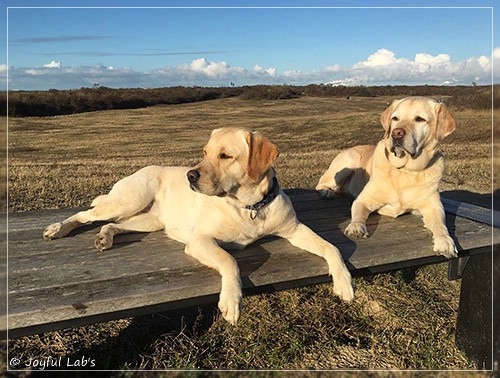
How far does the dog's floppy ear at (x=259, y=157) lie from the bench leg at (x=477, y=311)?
5.45 ft

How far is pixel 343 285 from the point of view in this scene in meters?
2.65

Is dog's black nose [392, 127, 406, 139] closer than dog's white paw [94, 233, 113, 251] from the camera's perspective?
No

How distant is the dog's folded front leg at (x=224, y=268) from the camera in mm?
2377

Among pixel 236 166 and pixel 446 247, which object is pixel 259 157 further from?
pixel 446 247

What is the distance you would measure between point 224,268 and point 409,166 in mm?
1987

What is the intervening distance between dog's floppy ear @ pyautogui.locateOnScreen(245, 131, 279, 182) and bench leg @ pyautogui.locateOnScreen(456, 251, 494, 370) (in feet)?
5.45

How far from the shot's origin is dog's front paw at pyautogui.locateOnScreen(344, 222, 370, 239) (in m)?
3.34

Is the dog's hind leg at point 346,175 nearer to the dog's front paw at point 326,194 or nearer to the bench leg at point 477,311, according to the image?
the dog's front paw at point 326,194

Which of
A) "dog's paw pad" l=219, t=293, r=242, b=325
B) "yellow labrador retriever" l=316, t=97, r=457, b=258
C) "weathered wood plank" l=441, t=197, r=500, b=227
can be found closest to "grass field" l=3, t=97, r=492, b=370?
"yellow labrador retriever" l=316, t=97, r=457, b=258

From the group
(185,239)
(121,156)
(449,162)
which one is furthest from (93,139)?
(185,239)

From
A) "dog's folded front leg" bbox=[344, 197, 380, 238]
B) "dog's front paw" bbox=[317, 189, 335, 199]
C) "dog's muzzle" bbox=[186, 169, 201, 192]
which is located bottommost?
"dog's folded front leg" bbox=[344, 197, 380, 238]

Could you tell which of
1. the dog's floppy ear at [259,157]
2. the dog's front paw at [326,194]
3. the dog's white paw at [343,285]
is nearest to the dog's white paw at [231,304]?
the dog's white paw at [343,285]

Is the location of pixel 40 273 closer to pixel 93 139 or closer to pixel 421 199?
pixel 421 199

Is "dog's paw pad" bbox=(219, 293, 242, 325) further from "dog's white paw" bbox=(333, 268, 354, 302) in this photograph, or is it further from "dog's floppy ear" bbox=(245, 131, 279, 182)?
"dog's floppy ear" bbox=(245, 131, 279, 182)
